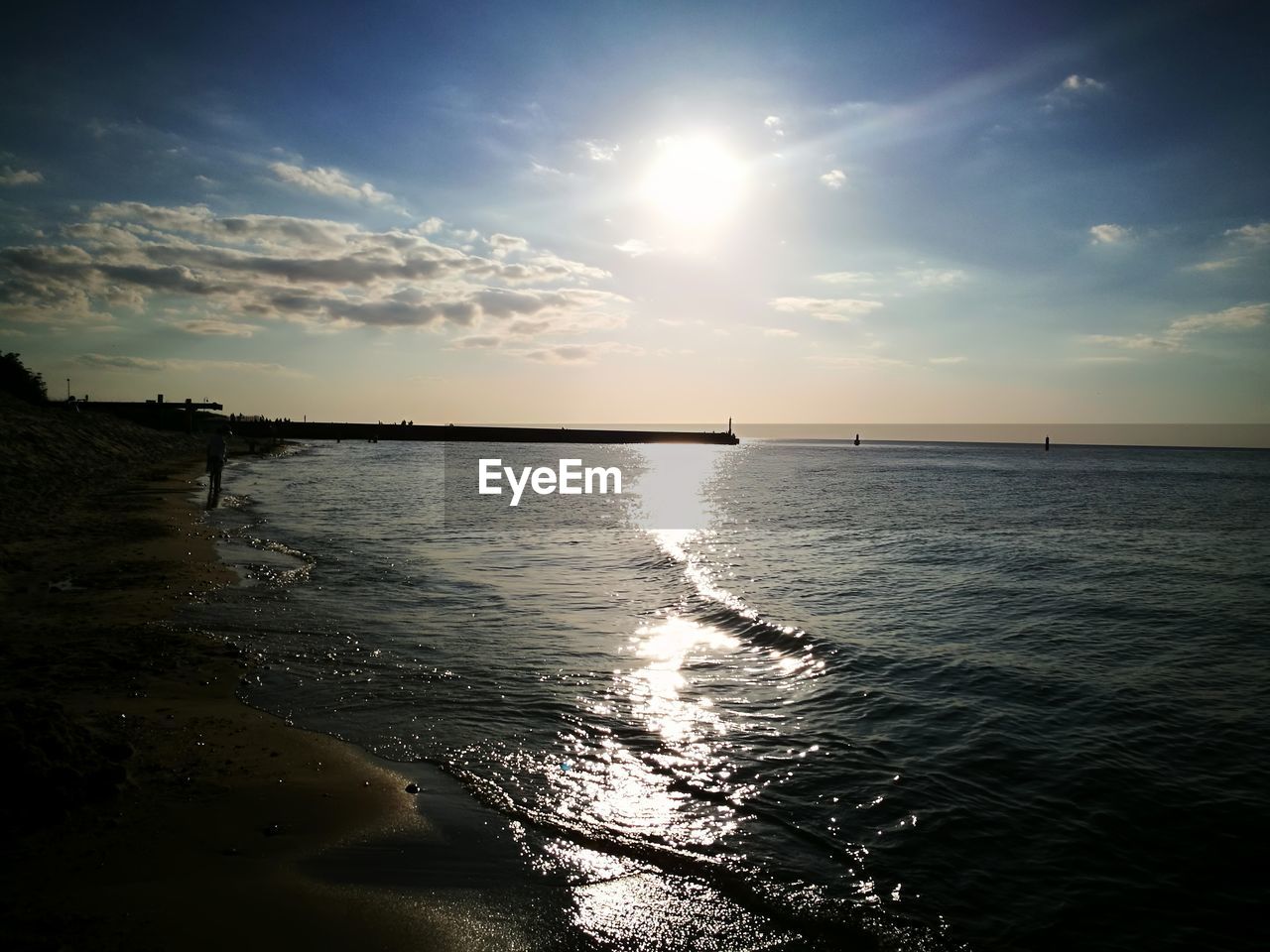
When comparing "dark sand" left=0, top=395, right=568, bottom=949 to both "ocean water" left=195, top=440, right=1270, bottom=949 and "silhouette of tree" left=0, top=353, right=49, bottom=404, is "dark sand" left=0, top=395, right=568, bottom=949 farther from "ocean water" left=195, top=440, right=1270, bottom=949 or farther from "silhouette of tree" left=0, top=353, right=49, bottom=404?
"silhouette of tree" left=0, top=353, right=49, bottom=404

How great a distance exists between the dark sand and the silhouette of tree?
53.7 meters

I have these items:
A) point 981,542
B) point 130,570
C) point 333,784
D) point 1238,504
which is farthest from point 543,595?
point 1238,504

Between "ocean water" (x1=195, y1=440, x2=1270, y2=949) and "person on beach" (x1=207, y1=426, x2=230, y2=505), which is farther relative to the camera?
"person on beach" (x1=207, y1=426, x2=230, y2=505)

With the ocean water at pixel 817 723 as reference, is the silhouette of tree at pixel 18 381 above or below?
above

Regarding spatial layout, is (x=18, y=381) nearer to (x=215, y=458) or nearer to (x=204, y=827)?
(x=215, y=458)

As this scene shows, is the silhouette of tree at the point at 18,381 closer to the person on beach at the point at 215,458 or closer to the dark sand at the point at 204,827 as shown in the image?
the person on beach at the point at 215,458

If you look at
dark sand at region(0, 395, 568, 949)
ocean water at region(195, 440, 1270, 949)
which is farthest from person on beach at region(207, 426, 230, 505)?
dark sand at region(0, 395, 568, 949)

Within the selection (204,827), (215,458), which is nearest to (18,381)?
(215,458)

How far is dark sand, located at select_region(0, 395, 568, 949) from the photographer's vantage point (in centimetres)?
498

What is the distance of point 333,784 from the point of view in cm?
737

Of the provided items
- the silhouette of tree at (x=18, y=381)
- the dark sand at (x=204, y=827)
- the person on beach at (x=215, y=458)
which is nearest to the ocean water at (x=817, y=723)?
the dark sand at (x=204, y=827)

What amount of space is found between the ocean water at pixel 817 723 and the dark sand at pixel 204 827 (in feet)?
1.98

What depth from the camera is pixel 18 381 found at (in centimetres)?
5275

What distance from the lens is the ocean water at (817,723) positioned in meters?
6.21
